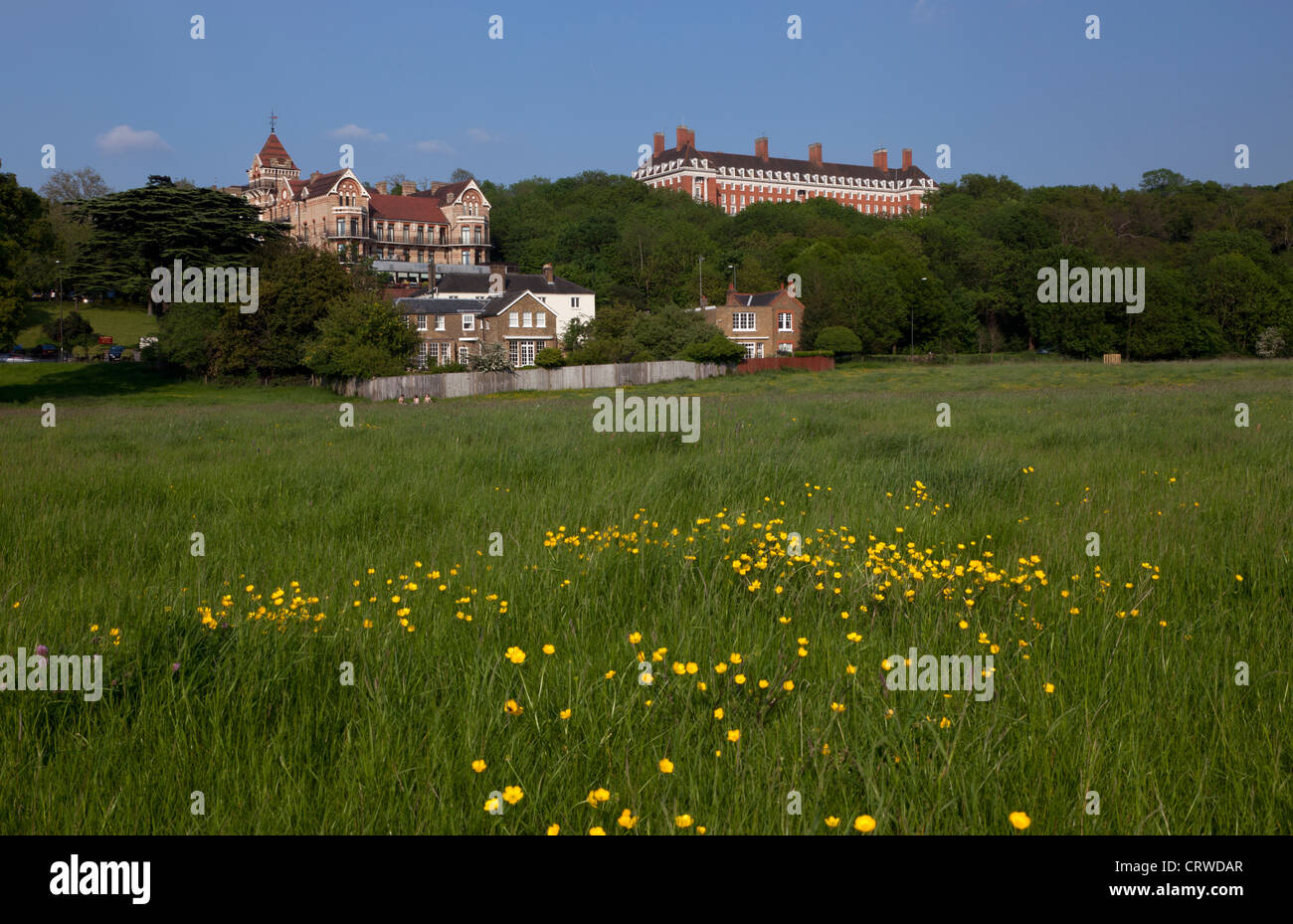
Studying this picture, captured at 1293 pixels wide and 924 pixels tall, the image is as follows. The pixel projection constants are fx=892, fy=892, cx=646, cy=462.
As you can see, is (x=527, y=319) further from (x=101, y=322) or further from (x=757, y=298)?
(x=101, y=322)

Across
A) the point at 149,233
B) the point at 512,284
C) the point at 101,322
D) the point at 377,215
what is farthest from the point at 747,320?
the point at 377,215

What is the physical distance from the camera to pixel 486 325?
8238 cm

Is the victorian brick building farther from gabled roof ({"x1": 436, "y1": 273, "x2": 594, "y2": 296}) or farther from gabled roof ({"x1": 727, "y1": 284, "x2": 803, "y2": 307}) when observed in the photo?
gabled roof ({"x1": 727, "y1": 284, "x2": 803, "y2": 307})

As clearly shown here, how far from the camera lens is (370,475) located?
1158cm

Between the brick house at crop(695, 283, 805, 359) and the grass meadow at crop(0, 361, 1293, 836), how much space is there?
7708 cm

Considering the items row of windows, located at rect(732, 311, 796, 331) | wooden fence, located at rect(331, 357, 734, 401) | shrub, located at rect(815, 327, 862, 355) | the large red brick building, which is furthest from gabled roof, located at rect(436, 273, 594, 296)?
the large red brick building

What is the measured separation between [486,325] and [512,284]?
874 cm

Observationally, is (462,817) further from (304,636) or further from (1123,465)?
(1123,465)

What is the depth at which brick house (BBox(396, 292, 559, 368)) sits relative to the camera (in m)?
82.3

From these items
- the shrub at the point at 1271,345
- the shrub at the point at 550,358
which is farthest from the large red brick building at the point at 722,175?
the shrub at the point at 550,358

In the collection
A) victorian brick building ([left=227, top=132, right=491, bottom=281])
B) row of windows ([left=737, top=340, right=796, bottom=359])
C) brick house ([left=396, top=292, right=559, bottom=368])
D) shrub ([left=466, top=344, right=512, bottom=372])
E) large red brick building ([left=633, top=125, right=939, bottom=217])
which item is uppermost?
large red brick building ([left=633, top=125, right=939, bottom=217])

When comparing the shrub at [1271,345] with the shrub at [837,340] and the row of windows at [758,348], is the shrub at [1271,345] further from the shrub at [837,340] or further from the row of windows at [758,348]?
the row of windows at [758,348]
